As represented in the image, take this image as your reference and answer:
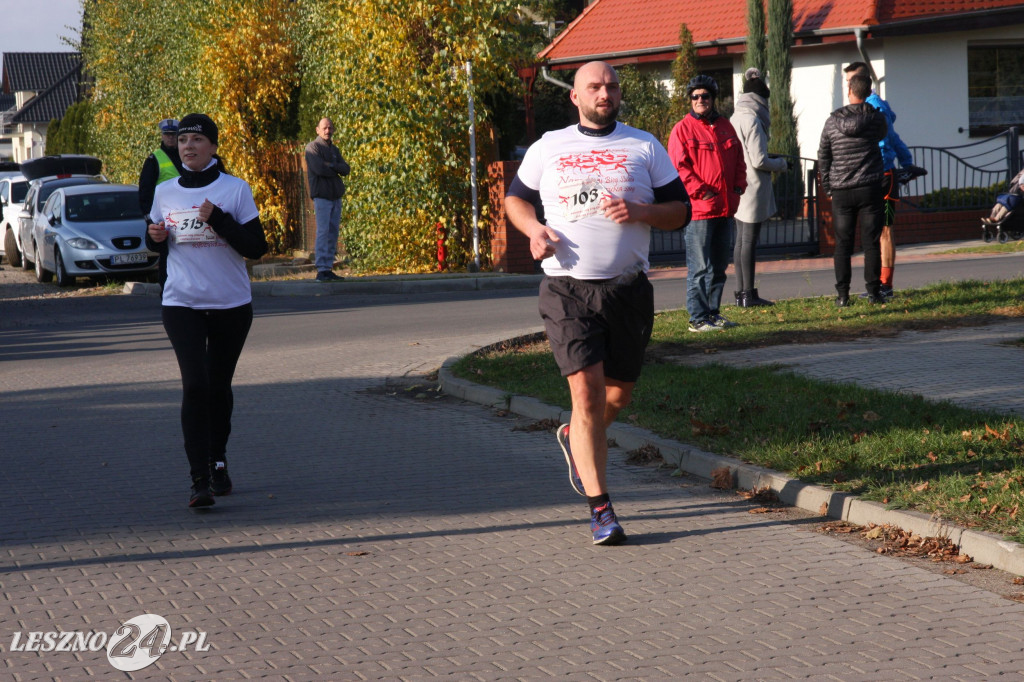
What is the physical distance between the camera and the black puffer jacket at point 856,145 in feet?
35.7

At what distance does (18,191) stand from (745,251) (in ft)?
73.2

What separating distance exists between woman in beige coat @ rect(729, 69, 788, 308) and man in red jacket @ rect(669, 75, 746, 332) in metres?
0.67

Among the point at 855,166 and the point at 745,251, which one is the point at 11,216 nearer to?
the point at 745,251

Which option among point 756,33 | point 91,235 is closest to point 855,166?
point 91,235

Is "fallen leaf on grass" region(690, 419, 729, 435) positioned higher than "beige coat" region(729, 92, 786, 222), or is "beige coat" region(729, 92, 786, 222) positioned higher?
"beige coat" region(729, 92, 786, 222)

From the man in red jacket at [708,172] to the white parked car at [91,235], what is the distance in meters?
11.7

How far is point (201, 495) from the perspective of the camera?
243 inches

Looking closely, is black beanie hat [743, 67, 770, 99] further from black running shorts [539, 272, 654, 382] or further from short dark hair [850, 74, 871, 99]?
black running shorts [539, 272, 654, 382]

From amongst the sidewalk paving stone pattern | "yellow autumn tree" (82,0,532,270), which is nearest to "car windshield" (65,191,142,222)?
"yellow autumn tree" (82,0,532,270)

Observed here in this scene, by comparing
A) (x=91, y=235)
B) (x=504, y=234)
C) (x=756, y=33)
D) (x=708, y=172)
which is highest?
(x=756, y=33)

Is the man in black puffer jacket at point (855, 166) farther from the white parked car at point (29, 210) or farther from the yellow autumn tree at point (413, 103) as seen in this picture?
the white parked car at point (29, 210)

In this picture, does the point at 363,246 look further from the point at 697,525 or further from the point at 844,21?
the point at 697,525

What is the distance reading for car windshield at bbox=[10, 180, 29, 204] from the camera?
28777mm

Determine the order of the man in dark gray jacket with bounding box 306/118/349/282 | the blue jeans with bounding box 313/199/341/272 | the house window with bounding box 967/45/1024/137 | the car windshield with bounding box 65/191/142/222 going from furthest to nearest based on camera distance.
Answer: the house window with bounding box 967/45/1024/137 < the car windshield with bounding box 65/191/142/222 < the blue jeans with bounding box 313/199/341/272 < the man in dark gray jacket with bounding box 306/118/349/282
